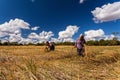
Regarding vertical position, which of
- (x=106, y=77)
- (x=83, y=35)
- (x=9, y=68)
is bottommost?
(x=106, y=77)

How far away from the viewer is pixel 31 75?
407cm

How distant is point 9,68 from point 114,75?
10.7ft

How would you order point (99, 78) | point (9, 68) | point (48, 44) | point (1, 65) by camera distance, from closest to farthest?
point (9, 68), point (1, 65), point (99, 78), point (48, 44)

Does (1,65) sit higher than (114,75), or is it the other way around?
(1,65)

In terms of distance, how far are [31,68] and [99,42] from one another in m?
98.2

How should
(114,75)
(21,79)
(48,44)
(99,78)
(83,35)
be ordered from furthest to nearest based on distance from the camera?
(48,44) → (83,35) → (114,75) → (99,78) → (21,79)

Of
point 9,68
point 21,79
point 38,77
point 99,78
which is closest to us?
point 21,79

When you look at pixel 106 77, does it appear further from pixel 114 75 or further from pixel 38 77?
pixel 38 77

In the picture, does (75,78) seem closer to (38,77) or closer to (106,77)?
(38,77)

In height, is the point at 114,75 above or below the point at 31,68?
below

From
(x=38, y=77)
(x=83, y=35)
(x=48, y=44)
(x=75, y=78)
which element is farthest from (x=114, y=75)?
(x=48, y=44)

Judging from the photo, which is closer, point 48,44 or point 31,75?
point 31,75

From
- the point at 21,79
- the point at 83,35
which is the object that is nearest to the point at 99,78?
the point at 21,79

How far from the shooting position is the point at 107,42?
338 feet
